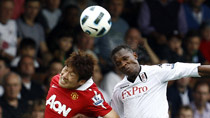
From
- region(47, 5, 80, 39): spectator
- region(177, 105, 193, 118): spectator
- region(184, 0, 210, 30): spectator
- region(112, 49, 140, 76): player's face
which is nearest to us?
region(112, 49, 140, 76): player's face

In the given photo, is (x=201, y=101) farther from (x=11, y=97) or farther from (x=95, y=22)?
(x=95, y=22)

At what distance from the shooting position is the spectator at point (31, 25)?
9.92m

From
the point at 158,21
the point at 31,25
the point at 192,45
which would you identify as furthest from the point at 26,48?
the point at 192,45

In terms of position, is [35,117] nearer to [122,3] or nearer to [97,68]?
[97,68]

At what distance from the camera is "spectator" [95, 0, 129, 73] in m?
10.3

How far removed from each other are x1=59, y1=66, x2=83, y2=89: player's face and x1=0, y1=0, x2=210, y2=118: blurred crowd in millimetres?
2414

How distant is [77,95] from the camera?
6496 millimetres

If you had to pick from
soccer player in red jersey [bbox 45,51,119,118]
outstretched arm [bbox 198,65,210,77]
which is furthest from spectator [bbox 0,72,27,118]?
outstretched arm [bbox 198,65,210,77]

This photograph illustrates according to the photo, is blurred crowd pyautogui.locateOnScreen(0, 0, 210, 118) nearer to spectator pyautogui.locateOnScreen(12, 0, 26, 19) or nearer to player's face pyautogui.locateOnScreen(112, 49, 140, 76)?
spectator pyautogui.locateOnScreen(12, 0, 26, 19)

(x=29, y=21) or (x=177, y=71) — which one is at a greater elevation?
(x=29, y=21)

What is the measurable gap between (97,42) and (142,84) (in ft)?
12.7

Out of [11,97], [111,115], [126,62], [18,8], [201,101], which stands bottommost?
[201,101]

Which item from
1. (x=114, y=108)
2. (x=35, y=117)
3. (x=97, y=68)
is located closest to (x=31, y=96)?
(x=35, y=117)

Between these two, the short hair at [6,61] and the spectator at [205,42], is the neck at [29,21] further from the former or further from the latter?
the spectator at [205,42]
